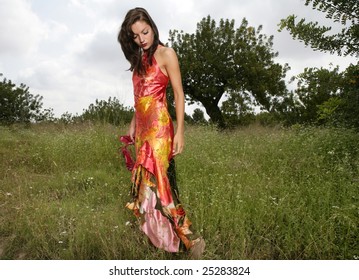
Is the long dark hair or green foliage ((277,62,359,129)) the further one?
green foliage ((277,62,359,129))

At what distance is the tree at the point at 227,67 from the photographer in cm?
2350

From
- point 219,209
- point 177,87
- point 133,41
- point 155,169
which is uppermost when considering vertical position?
point 133,41

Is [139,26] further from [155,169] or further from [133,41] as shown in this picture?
[155,169]

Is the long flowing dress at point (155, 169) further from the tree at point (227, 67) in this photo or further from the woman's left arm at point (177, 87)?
the tree at point (227, 67)

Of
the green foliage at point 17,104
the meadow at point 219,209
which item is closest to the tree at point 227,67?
the green foliage at point 17,104

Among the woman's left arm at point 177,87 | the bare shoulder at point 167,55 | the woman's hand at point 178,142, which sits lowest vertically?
the woman's hand at point 178,142

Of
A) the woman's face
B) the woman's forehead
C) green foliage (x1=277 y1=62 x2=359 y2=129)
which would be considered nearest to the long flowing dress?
the woman's face

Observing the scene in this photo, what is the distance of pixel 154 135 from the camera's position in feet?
11.1

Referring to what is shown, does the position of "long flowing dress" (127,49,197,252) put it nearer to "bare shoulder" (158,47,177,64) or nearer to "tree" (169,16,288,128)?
"bare shoulder" (158,47,177,64)

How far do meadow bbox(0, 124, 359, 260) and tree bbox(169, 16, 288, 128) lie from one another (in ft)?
55.9

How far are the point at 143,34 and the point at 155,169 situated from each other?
3.74 feet

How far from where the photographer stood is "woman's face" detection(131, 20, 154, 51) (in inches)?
133

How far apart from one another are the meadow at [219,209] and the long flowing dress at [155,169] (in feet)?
0.68

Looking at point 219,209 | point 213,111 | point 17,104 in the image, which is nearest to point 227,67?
point 213,111
